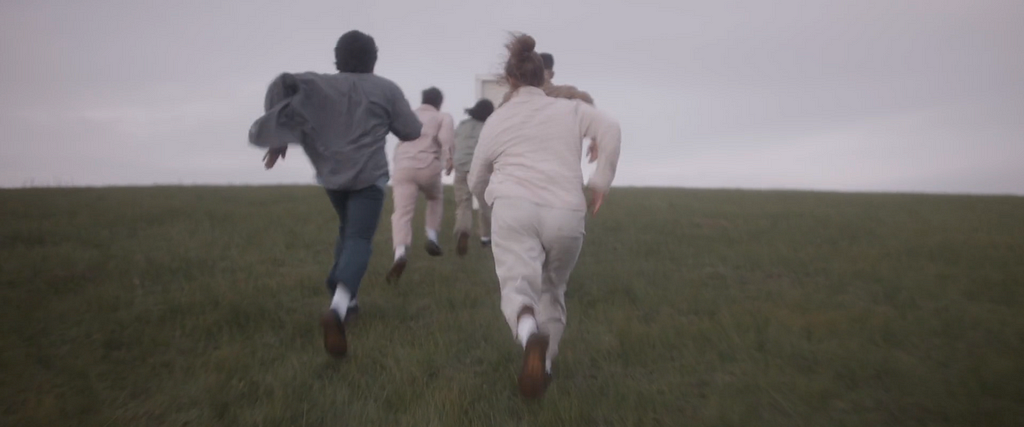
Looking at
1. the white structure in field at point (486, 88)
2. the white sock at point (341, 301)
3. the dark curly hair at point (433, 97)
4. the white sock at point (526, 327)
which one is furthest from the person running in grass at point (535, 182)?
the white structure in field at point (486, 88)

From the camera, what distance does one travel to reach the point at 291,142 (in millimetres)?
4176

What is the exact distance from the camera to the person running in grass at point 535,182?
3412 millimetres

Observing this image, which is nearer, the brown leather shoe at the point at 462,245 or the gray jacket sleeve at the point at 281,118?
the gray jacket sleeve at the point at 281,118

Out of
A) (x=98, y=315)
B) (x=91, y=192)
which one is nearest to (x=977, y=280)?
(x=98, y=315)

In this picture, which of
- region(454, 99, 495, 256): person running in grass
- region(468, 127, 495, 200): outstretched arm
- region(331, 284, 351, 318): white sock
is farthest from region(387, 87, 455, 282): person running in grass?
region(468, 127, 495, 200): outstretched arm

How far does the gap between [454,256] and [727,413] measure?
520 cm

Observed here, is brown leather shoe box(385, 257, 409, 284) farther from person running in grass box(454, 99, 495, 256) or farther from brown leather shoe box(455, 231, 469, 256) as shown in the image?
person running in grass box(454, 99, 495, 256)

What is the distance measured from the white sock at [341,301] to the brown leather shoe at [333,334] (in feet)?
0.25

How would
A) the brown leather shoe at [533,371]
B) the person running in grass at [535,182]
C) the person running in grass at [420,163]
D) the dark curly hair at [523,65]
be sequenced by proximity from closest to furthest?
the brown leather shoe at [533,371] < the person running in grass at [535,182] < the dark curly hair at [523,65] < the person running in grass at [420,163]

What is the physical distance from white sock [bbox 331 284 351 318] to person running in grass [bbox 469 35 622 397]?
1.11m

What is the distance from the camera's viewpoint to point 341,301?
163 inches

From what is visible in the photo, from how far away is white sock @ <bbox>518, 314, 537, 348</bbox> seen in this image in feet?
10.9

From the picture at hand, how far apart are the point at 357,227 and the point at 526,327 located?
161cm

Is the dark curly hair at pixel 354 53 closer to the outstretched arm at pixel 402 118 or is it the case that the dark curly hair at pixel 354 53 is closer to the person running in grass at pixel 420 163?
the outstretched arm at pixel 402 118
